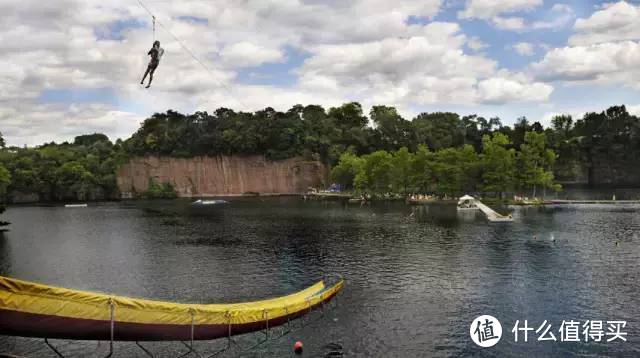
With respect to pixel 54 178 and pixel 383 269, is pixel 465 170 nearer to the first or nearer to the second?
pixel 383 269

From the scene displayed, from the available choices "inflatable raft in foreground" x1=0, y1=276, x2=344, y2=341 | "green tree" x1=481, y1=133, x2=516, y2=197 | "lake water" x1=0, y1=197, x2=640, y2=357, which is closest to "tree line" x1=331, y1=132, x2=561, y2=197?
"green tree" x1=481, y1=133, x2=516, y2=197

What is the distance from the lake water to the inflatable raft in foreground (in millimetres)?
5812

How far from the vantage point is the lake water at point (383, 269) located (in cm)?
3509

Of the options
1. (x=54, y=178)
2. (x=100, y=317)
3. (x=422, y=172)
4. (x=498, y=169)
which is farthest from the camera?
(x=54, y=178)

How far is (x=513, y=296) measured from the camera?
43.7 meters

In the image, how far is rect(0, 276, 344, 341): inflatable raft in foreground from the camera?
19.3m

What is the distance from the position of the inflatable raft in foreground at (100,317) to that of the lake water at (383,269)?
19.1ft

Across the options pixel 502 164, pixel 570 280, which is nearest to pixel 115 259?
pixel 570 280

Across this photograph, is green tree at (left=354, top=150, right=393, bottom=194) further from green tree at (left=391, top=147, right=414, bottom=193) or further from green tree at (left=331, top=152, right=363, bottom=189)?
green tree at (left=331, top=152, right=363, bottom=189)

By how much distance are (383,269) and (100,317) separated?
36.9 m

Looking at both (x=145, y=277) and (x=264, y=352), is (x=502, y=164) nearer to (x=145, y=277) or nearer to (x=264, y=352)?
(x=145, y=277)

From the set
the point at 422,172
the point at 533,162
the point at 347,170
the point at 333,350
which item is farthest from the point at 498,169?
the point at 333,350

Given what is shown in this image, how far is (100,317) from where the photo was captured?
21.8m

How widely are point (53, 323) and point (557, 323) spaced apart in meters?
33.0
